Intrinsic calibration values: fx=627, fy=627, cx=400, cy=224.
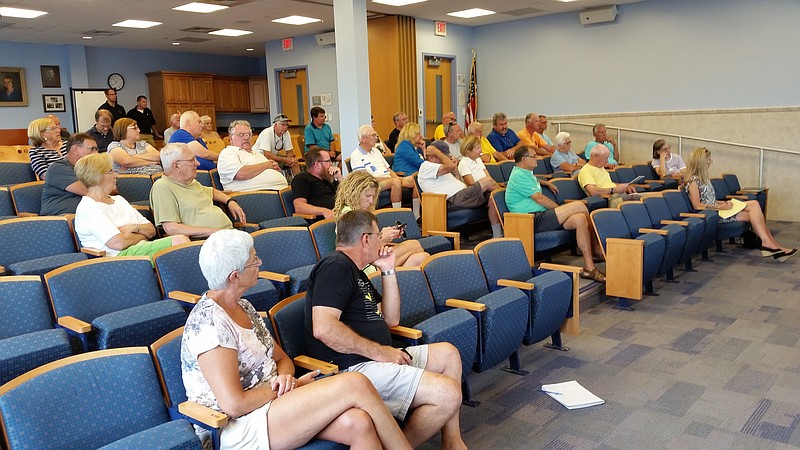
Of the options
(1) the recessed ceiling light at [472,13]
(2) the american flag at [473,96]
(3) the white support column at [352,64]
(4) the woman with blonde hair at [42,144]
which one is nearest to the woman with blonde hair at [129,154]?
(4) the woman with blonde hair at [42,144]

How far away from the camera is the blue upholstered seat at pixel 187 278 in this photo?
3129 mm

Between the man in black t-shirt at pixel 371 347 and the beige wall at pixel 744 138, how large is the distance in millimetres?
7861

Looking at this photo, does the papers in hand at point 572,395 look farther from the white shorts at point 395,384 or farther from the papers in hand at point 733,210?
the papers in hand at point 733,210

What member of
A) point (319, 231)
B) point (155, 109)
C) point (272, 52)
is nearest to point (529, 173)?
point (319, 231)

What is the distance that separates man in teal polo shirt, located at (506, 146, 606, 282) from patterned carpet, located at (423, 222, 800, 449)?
71 centimetres

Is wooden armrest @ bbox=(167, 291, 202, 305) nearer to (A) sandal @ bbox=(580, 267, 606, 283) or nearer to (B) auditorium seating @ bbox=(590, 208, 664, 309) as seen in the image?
(B) auditorium seating @ bbox=(590, 208, 664, 309)

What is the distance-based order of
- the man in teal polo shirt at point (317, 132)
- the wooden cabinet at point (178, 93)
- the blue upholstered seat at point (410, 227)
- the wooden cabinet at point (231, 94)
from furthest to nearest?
the wooden cabinet at point (231, 94) → the wooden cabinet at point (178, 93) → the man in teal polo shirt at point (317, 132) → the blue upholstered seat at point (410, 227)

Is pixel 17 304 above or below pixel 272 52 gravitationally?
below

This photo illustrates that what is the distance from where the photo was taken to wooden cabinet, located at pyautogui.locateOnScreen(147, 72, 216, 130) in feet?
44.6

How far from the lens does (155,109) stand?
1394cm

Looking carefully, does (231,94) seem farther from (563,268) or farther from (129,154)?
(563,268)

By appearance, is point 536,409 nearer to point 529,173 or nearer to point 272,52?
point 529,173

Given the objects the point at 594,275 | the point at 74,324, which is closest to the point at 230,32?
the point at 594,275

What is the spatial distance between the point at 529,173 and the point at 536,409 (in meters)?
2.91
